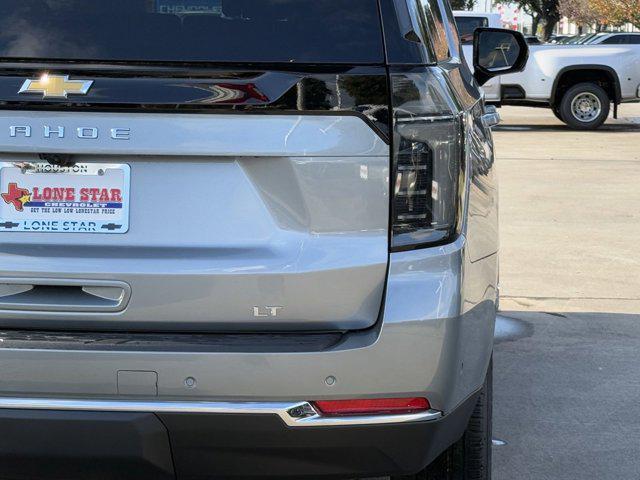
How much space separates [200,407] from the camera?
2832mm

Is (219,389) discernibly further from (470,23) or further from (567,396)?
(470,23)

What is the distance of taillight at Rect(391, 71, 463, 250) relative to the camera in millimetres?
2895

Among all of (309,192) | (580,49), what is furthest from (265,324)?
(580,49)

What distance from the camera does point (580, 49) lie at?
62.9ft

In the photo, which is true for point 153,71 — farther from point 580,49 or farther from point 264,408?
point 580,49

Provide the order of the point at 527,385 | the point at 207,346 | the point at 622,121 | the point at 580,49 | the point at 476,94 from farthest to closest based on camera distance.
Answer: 1. the point at 622,121
2. the point at 580,49
3. the point at 527,385
4. the point at 476,94
5. the point at 207,346

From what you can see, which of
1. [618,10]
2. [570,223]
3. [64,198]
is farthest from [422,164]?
[618,10]

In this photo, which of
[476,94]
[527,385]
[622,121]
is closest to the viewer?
[476,94]

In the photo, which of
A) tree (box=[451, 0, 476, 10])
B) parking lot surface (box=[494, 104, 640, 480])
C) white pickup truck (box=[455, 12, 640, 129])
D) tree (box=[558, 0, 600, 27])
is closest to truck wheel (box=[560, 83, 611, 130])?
white pickup truck (box=[455, 12, 640, 129])

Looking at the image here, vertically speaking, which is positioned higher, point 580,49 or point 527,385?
point 580,49

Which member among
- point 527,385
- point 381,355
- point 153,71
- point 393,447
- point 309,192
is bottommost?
point 527,385

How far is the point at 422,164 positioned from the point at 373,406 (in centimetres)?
61

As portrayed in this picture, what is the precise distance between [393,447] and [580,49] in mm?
17139

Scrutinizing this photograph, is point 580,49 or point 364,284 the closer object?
point 364,284
